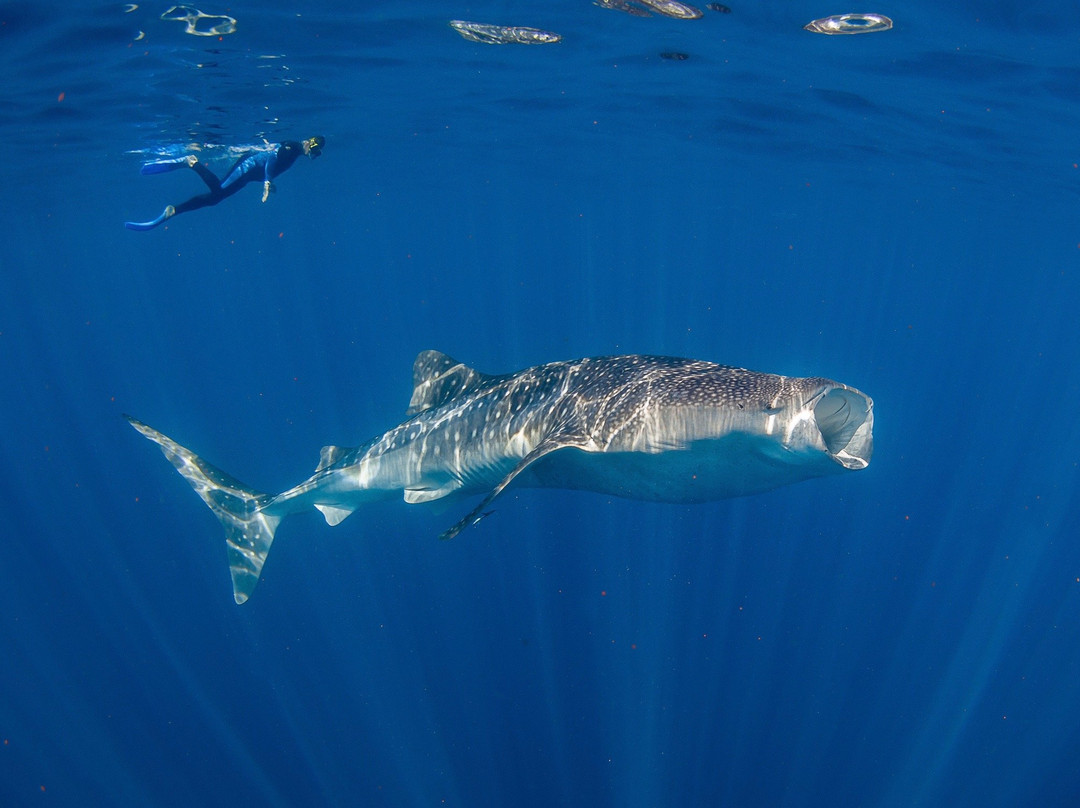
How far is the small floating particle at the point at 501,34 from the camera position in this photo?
11805mm

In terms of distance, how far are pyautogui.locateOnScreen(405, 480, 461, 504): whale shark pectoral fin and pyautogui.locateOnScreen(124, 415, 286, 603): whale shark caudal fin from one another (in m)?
2.01

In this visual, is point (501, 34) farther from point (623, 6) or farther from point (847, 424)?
point (847, 424)

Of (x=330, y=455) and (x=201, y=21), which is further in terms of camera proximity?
(x=201, y=21)

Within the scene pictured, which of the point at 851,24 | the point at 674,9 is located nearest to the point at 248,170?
the point at 674,9

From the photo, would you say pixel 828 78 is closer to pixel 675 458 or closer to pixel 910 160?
pixel 910 160

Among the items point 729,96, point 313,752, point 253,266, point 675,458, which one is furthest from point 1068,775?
point 253,266

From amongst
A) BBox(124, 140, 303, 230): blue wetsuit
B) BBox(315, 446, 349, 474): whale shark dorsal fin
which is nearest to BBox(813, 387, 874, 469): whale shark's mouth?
BBox(315, 446, 349, 474): whale shark dorsal fin

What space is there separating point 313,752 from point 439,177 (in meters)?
24.4

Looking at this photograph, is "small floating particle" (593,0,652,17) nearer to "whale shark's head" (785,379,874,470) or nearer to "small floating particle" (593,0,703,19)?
"small floating particle" (593,0,703,19)

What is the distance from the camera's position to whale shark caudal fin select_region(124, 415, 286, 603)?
8227 mm

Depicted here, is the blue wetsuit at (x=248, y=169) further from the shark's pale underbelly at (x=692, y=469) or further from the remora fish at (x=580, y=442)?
the shark's pale underbelly at (x=692, y=469)

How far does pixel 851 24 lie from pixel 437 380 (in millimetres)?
8926

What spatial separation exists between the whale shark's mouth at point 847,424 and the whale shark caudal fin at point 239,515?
643cm

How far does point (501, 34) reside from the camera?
40.0ft
